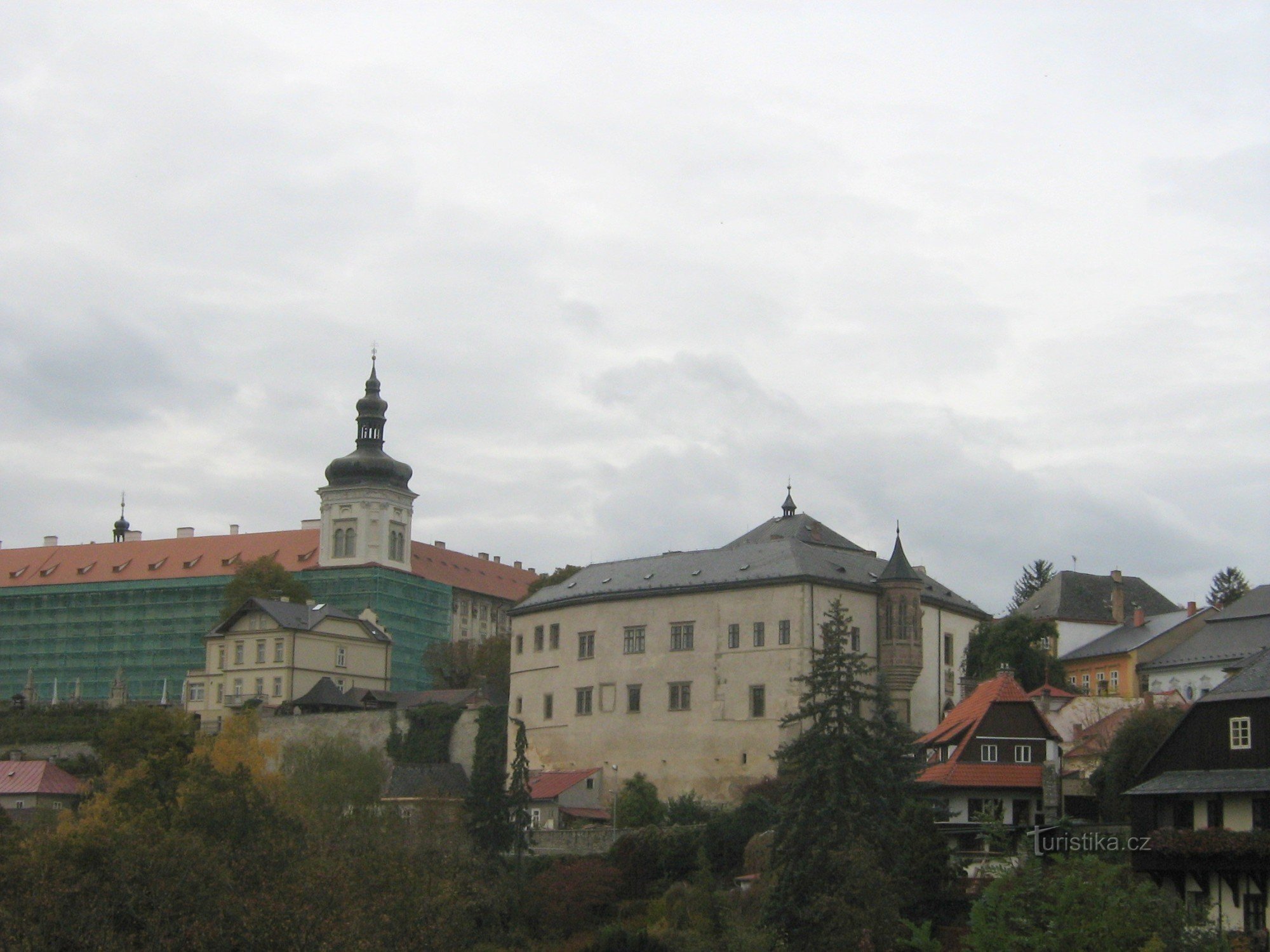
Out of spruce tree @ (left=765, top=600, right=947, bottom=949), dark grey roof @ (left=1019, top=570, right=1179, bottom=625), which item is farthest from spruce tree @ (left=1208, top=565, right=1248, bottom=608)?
spruce tree @ (left=765, top=600, right=947, bottom=949)

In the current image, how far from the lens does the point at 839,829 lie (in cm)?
4775

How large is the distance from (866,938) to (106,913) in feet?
57.1

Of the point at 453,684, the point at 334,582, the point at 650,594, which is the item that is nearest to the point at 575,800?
the point at 650,594

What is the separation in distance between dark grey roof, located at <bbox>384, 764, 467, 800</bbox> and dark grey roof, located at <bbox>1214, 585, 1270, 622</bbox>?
32991mm

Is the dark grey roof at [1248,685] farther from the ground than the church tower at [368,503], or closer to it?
closer to it

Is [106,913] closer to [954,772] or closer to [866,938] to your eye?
[866,938]

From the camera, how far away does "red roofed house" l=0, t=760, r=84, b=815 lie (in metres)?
89.0

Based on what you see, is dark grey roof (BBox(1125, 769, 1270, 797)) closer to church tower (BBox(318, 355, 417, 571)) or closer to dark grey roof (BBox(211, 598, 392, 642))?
dark grey roof (BBox(211, 598, 392, 642))

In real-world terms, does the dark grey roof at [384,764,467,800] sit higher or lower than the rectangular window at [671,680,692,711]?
lower

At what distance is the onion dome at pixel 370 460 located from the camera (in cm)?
13012

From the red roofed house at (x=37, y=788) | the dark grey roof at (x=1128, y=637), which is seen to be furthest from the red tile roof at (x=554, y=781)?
the dark grey roof at (x=1128, y=637)

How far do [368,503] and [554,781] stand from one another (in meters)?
54.0

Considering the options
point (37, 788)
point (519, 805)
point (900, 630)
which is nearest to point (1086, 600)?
point (900, 630)

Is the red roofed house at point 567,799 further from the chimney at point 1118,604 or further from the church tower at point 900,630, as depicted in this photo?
the chimney at point 1118,604
